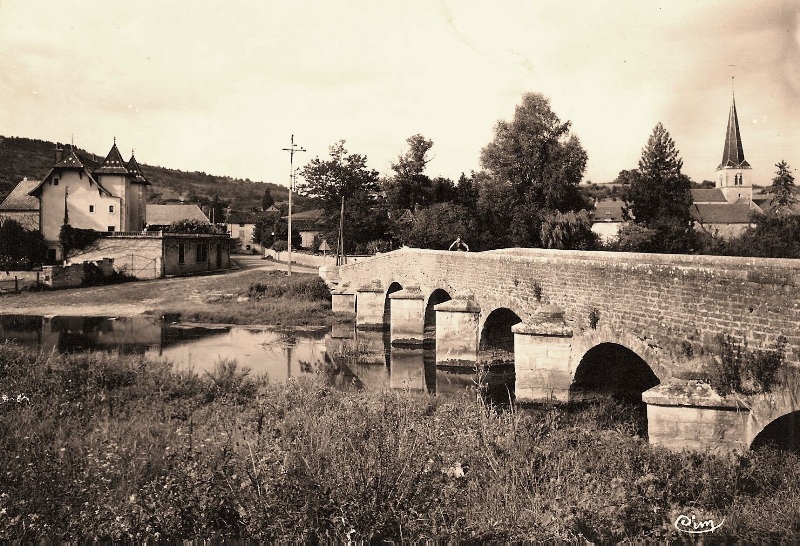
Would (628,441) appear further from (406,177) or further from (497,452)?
(406,177)

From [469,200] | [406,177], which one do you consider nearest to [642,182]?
[469,200]

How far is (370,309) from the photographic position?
2875 cm

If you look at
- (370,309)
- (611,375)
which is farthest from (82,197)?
(611,375)

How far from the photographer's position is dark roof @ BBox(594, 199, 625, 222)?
7401 cm

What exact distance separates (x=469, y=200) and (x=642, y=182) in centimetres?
1108

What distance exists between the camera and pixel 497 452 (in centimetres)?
758

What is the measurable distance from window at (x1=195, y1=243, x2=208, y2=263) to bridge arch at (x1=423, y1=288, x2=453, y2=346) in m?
24.6

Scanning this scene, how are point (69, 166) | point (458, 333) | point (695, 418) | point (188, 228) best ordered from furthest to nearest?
point (188, 228) < point (69, 166) < point (458, 333) < point (695, 418)

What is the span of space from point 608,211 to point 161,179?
9919cm

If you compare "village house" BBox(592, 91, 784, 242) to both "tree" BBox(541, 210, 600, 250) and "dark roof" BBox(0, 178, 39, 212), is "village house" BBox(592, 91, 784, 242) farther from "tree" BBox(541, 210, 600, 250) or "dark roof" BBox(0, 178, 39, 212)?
"dark roof" BBox(0, 178, 39, 212)

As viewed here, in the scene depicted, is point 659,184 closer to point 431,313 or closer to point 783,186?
point 783,186

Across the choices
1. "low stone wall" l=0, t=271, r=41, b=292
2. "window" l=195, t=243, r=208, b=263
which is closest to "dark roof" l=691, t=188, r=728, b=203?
"window" l=195, t=243, r=208, b=263

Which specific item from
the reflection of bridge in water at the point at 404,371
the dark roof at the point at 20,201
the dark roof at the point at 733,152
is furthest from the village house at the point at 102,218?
the dark roof at the point at 733,152

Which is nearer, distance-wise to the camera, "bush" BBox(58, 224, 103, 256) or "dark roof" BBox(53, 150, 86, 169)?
"bush" BBox(58, 224, 103, 256)
